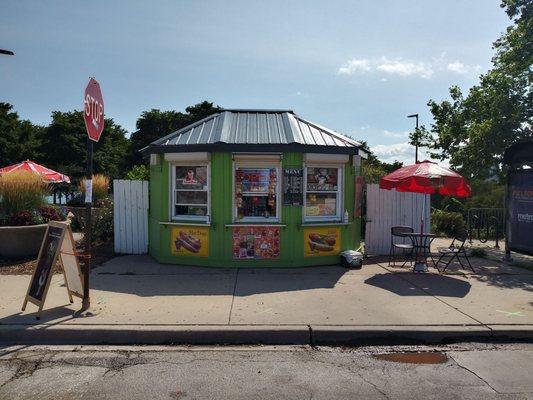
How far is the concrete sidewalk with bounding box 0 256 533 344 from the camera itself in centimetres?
566

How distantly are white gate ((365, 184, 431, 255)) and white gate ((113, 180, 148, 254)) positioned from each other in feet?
18.3

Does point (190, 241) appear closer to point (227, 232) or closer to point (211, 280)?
point (227, 232)

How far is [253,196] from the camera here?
962cm

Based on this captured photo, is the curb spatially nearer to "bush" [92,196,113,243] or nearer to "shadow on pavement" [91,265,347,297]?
"shadow on pavement" [91,265,347,297]

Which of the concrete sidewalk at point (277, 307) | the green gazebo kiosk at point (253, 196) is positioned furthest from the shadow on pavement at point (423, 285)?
the green gazebo kiosk at point (253, 196)

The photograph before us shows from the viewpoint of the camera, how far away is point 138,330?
562 centimetres

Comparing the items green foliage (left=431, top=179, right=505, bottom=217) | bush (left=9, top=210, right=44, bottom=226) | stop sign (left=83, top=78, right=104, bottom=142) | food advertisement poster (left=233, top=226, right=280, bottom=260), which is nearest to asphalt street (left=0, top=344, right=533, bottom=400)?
stop sign (left=83, top=78, right=104, bottom=142)

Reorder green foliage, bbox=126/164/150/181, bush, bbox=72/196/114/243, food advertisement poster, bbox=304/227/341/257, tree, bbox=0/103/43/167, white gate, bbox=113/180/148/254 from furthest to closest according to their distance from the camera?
tree, bbox=0/103/43/167 < green foliage, bbox=126/164/150/181 < bush, bbox=72/196/114/243 < white gate, bbox=113/180/148/254 < food advertisement poster, bbox=304/227/341/257

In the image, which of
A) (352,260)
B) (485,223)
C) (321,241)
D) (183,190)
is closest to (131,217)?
(183,190)

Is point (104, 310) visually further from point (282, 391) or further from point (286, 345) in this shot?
point (282, 391)

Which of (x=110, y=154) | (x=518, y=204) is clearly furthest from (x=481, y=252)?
(x=110, y=154)

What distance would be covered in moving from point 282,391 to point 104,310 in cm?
331

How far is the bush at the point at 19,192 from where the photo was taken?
10812mm

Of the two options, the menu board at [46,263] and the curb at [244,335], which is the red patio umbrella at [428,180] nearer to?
the curb at [244,335]
